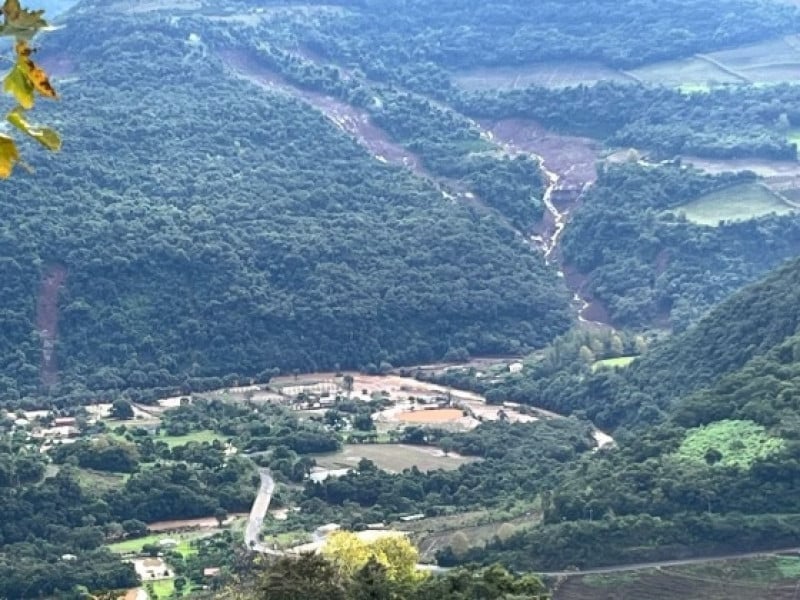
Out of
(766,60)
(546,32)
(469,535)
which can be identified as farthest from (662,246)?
(469,535)

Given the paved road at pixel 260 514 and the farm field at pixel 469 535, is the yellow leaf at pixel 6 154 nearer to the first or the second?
the paved road at pixel 260 514

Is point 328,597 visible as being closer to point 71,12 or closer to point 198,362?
point 198,362

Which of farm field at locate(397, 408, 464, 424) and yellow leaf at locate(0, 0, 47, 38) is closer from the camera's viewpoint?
yellow leaf at locate(0, 0, 47, 38)

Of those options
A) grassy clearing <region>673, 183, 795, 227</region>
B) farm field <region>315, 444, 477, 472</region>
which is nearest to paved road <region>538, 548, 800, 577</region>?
farm field <region>315, 444, 477, 472</region>

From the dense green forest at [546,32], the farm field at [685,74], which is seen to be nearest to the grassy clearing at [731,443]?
the farm field at [685,74]

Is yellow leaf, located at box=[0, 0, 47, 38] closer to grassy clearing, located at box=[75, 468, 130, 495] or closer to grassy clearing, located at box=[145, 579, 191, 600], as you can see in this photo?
grassy clearing, located at box=[145, 579, 191, 600]

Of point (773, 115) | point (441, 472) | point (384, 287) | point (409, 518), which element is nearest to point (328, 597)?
point (409, 518)
